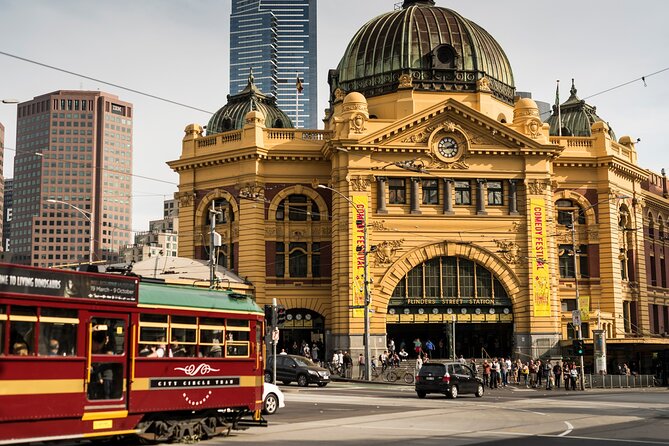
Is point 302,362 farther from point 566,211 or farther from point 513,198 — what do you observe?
point 566,211

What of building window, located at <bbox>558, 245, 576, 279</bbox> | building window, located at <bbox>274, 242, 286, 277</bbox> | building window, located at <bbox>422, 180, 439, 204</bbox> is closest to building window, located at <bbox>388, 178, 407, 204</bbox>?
building window, located at <bbox>422, 180, 439, 204</bbox>

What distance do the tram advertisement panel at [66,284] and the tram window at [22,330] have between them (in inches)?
13.6

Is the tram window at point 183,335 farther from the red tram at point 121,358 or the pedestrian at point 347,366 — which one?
the pedestrian at point 347,366

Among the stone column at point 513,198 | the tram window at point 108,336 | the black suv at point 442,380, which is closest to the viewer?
the tram window at point 108,336

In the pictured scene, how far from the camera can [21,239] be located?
184750 mm

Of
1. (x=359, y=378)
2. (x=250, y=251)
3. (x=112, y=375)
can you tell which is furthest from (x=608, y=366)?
(x=112, y=375)

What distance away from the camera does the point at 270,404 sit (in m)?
27.2

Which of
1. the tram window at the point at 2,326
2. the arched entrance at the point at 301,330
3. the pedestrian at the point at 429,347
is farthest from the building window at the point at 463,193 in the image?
the tram window at the point at 2,326

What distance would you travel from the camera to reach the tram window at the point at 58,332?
1692 cm

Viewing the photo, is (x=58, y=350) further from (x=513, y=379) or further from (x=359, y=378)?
(x=513, y=379)

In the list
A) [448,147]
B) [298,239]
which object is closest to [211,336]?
[448,147]

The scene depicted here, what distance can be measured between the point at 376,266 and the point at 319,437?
37.9 metres

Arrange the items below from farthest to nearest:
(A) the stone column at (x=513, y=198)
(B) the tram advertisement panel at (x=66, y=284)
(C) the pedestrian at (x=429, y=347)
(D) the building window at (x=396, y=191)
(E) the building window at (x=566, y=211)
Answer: (E) the building window at (x=566, y=211) → (A) the stone column at (x=513, y=198) → (D) the building window at (x=396, y=191) → (C) the pedestrian at (x=429, y=347) → (B) the tram advertisement panel at (x=66, y=284)

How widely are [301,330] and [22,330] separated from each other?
47.0m
